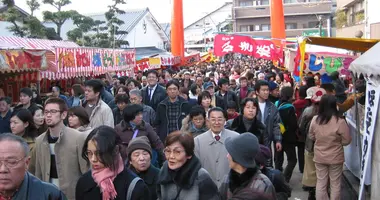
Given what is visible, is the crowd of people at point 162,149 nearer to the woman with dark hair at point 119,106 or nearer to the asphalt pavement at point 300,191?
the woman with dark hair at point 119,106

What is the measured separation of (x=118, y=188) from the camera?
283 cm

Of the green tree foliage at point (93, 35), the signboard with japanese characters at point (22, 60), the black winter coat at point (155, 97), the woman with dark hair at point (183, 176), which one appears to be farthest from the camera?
the green tree foliage at point (93, 35)

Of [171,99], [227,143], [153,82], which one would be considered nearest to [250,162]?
[227,143]

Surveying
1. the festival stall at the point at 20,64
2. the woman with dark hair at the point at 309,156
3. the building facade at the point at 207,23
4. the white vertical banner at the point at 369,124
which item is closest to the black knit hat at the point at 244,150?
the white vertical banner at the point at 369,124

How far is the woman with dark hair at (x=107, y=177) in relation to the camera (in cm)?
280

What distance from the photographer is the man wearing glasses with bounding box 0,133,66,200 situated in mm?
2287

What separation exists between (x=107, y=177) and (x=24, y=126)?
88.1 inches

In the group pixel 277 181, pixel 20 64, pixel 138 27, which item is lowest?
pixel 277 181

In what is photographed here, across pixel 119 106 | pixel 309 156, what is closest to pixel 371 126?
pixel 309 156

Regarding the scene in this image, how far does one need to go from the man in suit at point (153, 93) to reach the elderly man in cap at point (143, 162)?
4.78 metres

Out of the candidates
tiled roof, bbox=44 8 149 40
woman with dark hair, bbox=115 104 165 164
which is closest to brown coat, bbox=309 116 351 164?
woman with dark hair, bbox=115 104 165 164

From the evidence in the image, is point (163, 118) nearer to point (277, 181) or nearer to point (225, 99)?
point (225, 99)

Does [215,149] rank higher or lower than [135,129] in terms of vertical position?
lower

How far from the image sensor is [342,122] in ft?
17.9
